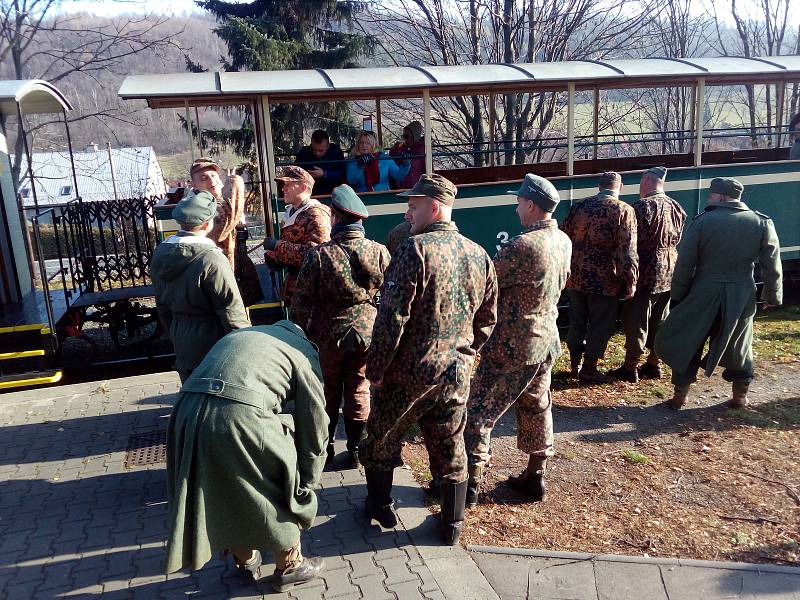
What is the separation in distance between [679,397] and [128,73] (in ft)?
90.5

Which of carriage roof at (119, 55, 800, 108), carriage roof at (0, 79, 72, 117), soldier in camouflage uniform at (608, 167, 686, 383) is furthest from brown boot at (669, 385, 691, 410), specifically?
carriage roof at (0, 79, 72, 117)

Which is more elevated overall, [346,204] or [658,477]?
[346,204]

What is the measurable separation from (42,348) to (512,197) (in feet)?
17.6

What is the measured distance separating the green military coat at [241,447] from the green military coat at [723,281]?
12.1 feet

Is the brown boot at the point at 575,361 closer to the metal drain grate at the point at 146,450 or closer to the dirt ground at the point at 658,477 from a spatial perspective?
the dirt ground at the point at 658,477

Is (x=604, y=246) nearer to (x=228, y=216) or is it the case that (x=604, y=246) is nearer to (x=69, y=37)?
(x=228, y=216)

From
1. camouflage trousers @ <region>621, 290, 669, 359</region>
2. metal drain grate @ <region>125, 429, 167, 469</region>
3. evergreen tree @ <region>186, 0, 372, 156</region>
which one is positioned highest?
evergreen tree @ <region>186, 0, 372, 156</region>

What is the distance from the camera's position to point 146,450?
486cm

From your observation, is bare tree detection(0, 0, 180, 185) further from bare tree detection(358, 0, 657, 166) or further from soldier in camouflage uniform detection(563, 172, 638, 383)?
soldier in camouflage uniform detection(563, 172, 638, 383)

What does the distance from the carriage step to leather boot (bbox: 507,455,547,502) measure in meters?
Answer: 4.71

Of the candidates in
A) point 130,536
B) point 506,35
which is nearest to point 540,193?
point 130,536

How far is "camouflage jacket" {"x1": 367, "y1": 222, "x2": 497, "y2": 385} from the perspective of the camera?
3.08 meters

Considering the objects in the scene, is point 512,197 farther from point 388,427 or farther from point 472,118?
point 472,118

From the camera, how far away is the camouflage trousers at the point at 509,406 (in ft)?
12.3
